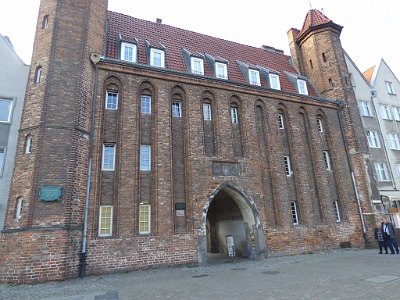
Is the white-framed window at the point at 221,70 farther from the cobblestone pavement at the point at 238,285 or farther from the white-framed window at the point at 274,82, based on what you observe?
the cobblestone pavement at the point at 238,285

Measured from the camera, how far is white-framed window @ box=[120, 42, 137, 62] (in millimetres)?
15047

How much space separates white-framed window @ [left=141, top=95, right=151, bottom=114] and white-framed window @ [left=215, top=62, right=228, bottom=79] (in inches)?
194

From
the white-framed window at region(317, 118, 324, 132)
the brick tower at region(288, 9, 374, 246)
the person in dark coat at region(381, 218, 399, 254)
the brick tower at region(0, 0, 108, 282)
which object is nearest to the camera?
the brick tower at region(0, 0, 108, 282)

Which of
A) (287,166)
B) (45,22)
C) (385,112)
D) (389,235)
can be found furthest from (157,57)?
(385,112)

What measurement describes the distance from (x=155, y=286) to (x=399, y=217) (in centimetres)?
1891

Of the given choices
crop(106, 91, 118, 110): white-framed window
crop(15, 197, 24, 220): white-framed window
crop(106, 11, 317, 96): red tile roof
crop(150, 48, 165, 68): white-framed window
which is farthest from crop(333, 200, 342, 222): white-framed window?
crop(15, 197, 24, 220): white-framed window

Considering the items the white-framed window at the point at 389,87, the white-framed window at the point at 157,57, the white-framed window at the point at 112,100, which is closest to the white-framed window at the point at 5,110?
the white-framed window at the point at 112,100

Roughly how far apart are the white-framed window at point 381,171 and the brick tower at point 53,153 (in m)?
19.5

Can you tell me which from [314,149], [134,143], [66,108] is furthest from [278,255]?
[66,108]

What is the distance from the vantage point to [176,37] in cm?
1959

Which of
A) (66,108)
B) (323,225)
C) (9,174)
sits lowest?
(323,225)

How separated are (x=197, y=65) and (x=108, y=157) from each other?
804 cm

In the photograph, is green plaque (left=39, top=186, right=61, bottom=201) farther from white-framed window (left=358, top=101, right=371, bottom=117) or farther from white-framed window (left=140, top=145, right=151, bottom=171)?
white-framed window (left=358, top=101, right=371, bottom=117)

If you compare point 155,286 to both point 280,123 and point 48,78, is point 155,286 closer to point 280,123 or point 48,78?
point 48,78
